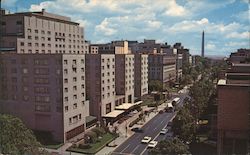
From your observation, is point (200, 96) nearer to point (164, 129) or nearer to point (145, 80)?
point (164, 129)

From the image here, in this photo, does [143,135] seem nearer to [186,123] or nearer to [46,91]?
[186,123]

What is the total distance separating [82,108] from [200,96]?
3.06 metres

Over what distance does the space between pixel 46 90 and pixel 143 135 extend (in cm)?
232

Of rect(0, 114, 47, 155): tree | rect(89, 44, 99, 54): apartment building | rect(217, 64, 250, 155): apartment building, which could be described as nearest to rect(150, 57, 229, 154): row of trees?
rect(217, 64, 250, 155): apartment building

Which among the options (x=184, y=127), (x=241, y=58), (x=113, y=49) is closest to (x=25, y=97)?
(x=184, y=127)

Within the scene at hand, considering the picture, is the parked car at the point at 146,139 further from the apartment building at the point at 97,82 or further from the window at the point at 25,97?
the window at the point at 25,97

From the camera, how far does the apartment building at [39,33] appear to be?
843 cm

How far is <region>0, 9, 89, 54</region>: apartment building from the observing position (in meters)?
8.43

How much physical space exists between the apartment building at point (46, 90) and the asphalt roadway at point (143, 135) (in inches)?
46.5

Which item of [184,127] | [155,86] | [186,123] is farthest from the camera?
[155,86]

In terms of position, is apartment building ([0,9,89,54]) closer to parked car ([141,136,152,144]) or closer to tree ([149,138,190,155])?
parked car ([141,136,152,144])

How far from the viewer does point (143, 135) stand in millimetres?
6824

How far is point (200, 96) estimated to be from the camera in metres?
7.89

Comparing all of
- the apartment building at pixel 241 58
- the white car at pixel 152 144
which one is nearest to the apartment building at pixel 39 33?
the white car at pixel 152 144
